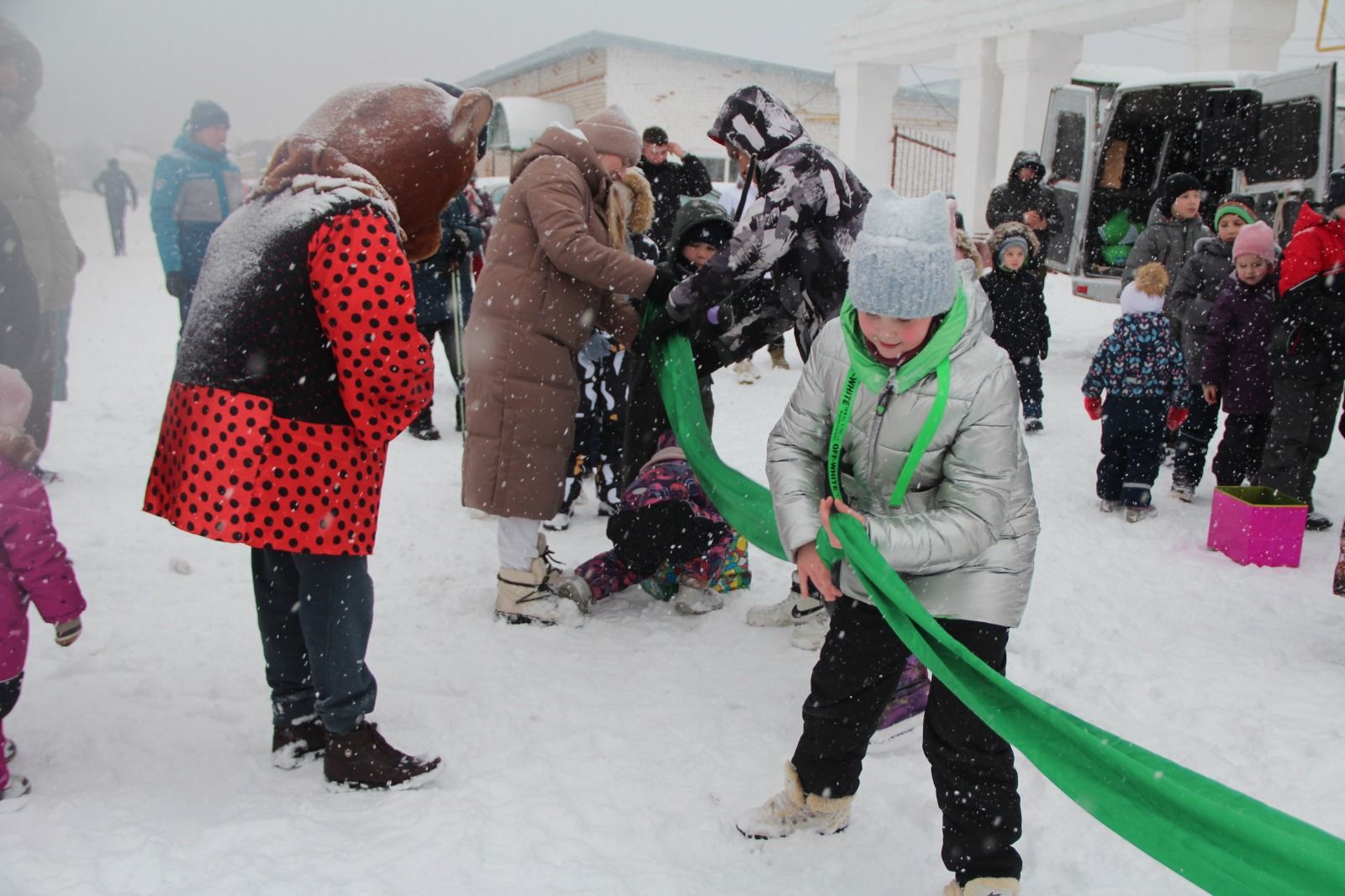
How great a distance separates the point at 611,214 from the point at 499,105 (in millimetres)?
18708

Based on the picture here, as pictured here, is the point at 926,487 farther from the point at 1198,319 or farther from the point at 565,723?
the point at 1198,319

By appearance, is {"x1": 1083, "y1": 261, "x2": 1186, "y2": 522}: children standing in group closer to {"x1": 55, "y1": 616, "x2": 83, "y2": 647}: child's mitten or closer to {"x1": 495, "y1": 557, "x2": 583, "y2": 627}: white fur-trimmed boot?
{"x1": 495, "y1": 557, "x2": 583, "y2": 627}: white fur-trimmed boot

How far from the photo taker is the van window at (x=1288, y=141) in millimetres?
8336

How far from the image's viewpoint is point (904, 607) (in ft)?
7.13

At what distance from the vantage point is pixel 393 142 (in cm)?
256

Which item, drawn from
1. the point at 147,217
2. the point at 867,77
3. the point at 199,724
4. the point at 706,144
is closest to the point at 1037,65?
the point at 867,77

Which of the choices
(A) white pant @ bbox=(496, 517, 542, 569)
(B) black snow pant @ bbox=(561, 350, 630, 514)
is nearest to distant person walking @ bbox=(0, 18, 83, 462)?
(A) white pant @ bbox=(496, 517, 542, 569)

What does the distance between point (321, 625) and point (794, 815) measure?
1396 millimetres

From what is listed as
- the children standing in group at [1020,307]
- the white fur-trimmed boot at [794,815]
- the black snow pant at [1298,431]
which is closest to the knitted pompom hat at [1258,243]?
the black snow pant at [1298,431]

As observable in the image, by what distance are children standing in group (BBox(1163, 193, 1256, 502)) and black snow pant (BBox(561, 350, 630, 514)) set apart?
346 cm

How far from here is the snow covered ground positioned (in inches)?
97.0

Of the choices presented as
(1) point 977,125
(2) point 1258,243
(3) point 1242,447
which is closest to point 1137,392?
(3) point 1242,447

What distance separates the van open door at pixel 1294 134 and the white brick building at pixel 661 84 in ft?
48.5

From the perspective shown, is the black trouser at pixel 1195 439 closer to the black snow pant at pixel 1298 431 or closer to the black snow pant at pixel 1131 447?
the black snow pant at pixel 1131 447
